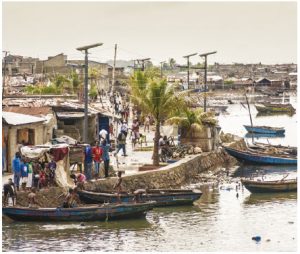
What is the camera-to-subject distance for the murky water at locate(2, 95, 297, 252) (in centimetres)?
2255

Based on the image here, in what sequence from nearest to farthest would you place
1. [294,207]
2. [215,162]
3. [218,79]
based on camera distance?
[294,207] → [215,162] → [218,79]

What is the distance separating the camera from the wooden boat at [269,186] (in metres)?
31.7

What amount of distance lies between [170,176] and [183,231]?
26.8 feet

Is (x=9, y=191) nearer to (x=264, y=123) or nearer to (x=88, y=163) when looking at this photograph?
(x=88, y=163)

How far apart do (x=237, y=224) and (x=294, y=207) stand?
3876 mm

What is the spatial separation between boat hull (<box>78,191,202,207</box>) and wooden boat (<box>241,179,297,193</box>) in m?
3.87

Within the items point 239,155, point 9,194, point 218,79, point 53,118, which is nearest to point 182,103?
point 53,118

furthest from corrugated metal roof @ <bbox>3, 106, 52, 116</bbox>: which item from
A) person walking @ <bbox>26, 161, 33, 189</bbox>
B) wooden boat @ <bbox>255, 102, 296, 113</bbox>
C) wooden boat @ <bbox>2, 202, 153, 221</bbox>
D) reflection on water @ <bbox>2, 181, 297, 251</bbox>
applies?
wooden boat @ <bbox>255, 102, 296, 113</bbox>

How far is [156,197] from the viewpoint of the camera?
Answer: 90.7 feet

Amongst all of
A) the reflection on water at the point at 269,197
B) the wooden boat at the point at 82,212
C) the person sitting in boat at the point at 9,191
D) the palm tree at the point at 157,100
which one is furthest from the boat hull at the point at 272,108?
the person sitting in boat at the point at 9,191

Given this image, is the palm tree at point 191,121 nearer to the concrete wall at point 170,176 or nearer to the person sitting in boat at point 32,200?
the concrete wall at point 170,176

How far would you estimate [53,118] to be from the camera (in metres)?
35.4

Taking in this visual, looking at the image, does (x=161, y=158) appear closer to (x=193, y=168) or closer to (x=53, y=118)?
(x=193, y=168)

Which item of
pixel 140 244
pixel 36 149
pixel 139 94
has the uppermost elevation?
pixel 139 94
